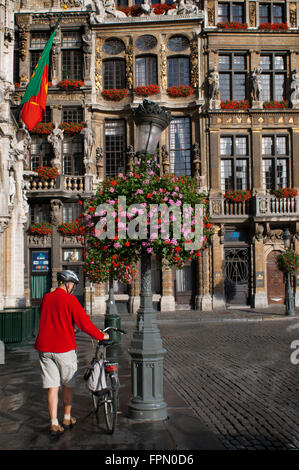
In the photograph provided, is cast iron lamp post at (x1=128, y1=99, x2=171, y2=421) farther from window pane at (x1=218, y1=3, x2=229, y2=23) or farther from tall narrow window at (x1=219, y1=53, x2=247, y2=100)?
window pane at (x1=218, y1=3, x2=229, y2=23)

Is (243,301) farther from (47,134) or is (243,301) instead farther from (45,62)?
(45,62)

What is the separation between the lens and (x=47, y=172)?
26.2m

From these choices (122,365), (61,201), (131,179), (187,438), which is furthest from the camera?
(61,201)

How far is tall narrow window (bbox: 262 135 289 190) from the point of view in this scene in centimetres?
2752

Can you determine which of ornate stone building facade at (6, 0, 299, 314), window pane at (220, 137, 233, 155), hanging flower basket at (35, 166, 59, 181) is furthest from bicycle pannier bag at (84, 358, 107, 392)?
window pane at (220, 137, 233, 155)

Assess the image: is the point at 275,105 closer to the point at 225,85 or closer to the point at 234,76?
the point at 234,76

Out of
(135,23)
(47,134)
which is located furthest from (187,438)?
(135,23)

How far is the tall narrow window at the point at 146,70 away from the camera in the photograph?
1105 inches

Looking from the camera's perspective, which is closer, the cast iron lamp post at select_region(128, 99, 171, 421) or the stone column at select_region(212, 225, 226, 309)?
the cast iron lamp post at select_region(128, 99, 171, 421)

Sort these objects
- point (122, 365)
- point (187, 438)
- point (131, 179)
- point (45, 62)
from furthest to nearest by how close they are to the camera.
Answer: point (45, 62) < point (122, 365) < point (131, 179) < point (187, 438)

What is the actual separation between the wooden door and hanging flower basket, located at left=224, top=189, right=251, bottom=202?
3318 mm

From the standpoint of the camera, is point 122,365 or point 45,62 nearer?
point 122,365

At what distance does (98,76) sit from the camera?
2789cm

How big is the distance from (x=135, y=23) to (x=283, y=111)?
357 inches
